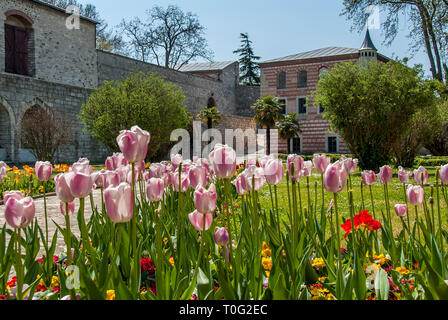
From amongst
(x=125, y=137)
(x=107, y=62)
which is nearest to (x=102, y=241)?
(x=125, y=137)

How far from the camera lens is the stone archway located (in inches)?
690

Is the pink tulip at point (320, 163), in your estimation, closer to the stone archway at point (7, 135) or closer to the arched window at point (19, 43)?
the stone archway at point (7, 135)

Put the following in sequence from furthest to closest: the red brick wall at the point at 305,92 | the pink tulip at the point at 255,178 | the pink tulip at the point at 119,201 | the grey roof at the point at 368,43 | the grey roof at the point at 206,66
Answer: the grey roof at the point at 206,66
the red brick wall at the point at 305,92
the grey roof at the point at 368,43
the pink tulip at the point at 255,178
the pink tulip at the point at 119,201

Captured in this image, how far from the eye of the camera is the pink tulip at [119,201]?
1280 mm

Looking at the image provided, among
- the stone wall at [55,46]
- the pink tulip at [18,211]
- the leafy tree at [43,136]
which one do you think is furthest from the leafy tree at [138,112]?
the pink tulip at [18,211]

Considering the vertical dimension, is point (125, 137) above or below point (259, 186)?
above

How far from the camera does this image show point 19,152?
58.6 feet

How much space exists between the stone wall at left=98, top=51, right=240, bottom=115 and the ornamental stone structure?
0.07 m

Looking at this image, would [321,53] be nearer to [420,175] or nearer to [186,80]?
[186,80]

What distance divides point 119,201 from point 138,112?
44.3ft

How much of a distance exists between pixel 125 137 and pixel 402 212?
5.34 feet

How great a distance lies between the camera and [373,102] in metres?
12.3
